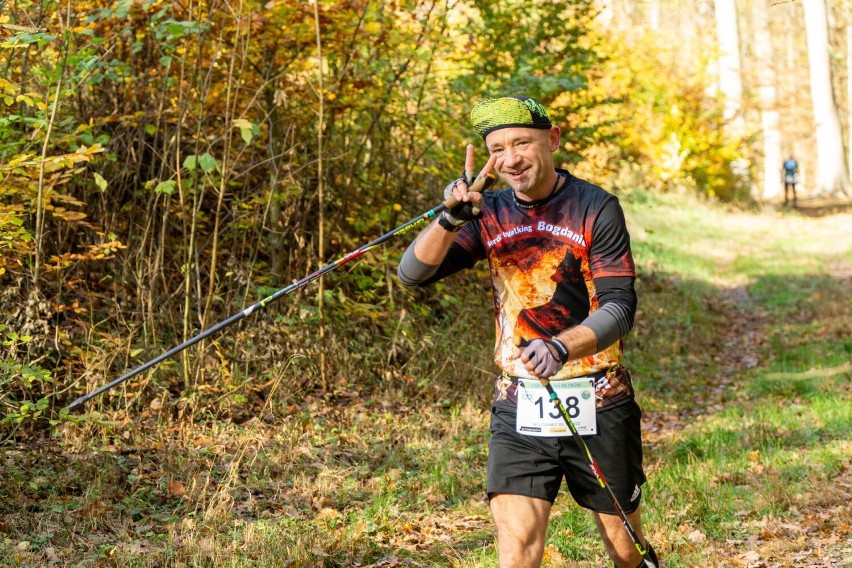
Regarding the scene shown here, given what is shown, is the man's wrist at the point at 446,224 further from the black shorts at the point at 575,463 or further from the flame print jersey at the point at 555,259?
the black shorts at the point at 575,463

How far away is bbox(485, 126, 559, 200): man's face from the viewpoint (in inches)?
141

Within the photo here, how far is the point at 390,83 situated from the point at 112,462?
4.19 m

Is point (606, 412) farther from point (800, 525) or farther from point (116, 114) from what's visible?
point (116, 114)

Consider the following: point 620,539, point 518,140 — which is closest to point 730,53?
point 518,140

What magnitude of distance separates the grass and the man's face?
2336mm

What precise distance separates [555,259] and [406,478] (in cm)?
334

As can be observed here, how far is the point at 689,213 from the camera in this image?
25.1 m

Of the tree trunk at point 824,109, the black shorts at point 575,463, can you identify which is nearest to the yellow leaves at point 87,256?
the black shorts at point 575,463


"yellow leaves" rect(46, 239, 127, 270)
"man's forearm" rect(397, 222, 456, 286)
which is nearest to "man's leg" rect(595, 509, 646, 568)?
"man's forearm" rect(397, 222, 456, 286)

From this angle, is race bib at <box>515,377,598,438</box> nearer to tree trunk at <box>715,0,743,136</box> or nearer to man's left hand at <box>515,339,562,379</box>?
man's left hand at <box>515,339,562,379</box>

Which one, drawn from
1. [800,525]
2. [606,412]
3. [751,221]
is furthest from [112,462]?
[751,221]

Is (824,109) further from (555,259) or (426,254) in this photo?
(426,254)

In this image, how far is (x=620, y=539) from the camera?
3717 millimetres

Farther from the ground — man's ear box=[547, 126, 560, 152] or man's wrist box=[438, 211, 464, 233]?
man's ear box=[547, 126, 560, 152]
